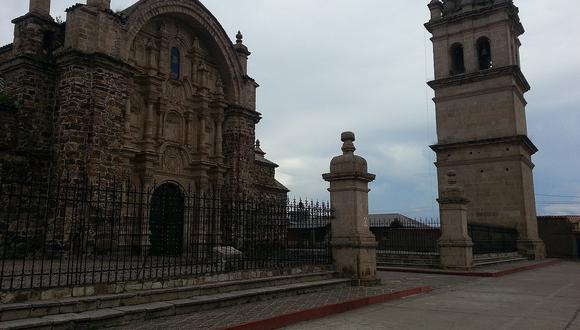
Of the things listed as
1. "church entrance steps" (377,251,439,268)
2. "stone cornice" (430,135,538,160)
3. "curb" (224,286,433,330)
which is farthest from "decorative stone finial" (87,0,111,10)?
"stone cornice" (430,135,538,160)

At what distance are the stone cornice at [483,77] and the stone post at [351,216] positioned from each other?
56.9 feet

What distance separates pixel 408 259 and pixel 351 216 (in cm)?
710

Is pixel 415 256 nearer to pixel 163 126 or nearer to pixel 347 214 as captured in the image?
pixel 347 214

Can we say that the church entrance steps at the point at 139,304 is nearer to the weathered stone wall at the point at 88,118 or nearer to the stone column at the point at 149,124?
the weathered stone wall at the point at 88,118

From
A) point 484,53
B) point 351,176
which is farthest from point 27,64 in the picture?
point 484,53

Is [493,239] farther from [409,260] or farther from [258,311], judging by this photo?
[258,311]

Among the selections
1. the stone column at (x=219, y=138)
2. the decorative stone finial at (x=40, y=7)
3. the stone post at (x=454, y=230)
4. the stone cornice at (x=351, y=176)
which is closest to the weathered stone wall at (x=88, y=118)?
the decorative stone finial at (x=40, y=7)

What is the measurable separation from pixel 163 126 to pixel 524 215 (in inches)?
719

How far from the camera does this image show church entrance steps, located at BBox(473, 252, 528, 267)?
1764cm

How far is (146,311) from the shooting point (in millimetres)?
6742

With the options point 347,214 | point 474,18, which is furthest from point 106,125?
point 474,18

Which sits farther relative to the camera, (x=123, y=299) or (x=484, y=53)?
(x=484, y=53)

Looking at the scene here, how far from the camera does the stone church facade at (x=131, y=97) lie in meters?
13.7

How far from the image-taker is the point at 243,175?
1986 centimetres
